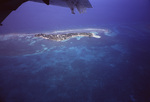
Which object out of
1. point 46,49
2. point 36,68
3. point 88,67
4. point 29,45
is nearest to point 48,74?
point 36,68

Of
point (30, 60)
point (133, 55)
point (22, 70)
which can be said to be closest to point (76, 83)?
point (22, 70)

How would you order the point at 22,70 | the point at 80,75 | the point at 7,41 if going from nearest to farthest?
the point at 80,75, the point at 22,70, the point at 7,41

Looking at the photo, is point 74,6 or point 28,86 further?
point 28,86

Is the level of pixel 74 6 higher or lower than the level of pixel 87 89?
higher

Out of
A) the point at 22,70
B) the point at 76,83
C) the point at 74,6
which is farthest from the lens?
the point at 22,70

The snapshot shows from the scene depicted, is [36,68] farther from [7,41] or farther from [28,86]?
[7,41]

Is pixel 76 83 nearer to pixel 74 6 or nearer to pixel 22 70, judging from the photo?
pixel 22 70
